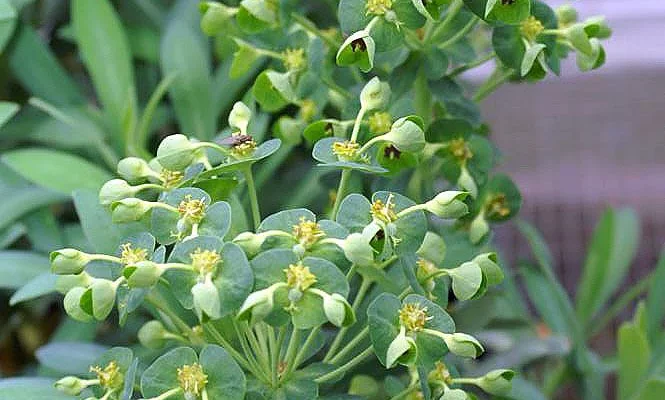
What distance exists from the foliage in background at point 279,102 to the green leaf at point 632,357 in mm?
114

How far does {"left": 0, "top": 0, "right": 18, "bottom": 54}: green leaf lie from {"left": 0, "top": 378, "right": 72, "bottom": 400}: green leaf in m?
0.27

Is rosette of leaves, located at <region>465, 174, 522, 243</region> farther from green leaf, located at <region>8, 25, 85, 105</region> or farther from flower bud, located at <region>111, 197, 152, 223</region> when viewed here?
green leaf, located at <region>8, 25, 85, 105</region>

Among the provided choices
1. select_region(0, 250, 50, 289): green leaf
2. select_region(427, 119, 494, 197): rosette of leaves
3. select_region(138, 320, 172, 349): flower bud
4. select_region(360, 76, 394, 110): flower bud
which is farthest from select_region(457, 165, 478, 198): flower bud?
select_region(0, 250, 50, 289): green leaf

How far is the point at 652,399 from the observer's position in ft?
2.14

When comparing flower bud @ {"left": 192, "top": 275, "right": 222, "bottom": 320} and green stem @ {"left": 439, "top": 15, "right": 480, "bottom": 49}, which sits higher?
green stem @ {"left": 439, "top": 15, "right": 480, "bottom": 49}

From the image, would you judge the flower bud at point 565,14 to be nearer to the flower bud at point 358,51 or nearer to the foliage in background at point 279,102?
the foliage in background at point 279,102

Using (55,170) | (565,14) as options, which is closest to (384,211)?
(565,14)

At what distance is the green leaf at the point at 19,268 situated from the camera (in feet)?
2.15

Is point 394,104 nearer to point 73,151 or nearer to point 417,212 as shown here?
point 417,212

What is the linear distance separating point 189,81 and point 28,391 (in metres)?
0.33

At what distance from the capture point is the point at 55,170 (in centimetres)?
70

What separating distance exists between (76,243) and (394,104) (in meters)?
0.29

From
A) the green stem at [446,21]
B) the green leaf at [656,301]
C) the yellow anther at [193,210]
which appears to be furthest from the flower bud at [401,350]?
the green leaf at [656,301]

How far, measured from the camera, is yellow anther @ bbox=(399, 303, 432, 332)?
0.45 m
